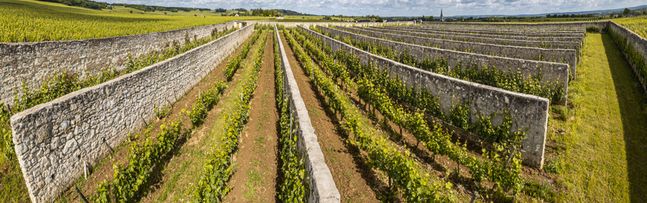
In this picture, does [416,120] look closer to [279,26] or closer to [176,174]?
[176,174]

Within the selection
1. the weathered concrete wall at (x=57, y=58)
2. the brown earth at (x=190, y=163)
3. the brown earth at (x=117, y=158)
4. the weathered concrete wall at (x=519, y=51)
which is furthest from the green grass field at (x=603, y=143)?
the weathered concrete wall at (x=57, y=58)

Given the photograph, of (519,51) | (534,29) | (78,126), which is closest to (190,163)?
(78,126)

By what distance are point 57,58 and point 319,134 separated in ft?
35.7

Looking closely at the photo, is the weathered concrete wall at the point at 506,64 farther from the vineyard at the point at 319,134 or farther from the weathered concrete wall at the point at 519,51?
the weathered concrete wall at the point at 519,51

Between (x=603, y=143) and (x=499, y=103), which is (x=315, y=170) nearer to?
(x=499, y=103)

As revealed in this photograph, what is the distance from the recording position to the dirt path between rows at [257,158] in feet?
25.0

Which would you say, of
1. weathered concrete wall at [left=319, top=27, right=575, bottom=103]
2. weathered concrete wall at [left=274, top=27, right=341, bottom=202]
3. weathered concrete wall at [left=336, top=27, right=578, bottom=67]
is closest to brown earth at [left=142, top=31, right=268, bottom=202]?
weathered concrete wall at [left=274, top=27, right=341, bottom=202]

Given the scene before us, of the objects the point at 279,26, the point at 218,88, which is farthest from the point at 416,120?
the point at 279,26

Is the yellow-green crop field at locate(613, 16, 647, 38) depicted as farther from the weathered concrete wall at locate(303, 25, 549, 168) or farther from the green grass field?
the weathered concrete wall at locate(303, 25, 549, 168)

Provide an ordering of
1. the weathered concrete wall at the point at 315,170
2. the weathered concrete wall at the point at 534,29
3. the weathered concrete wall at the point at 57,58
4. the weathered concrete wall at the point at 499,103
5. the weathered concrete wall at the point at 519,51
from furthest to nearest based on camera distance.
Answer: the weathered concrete wall at the point at 534,29, the weathered concrete wall at the point at 519,51, the weathered concrete wall at the point at 57,58, the weathered concrete wall at the point at 499,103, the weathered concrete wall at the point at 315,170

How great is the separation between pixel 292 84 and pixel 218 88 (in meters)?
5.17

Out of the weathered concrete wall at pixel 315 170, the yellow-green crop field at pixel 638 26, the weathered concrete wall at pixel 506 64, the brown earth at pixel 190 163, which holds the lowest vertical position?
→ the brown earth at pixel 190 163

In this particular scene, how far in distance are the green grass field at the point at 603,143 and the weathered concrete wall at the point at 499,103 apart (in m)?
0.67

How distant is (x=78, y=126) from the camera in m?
8.17
